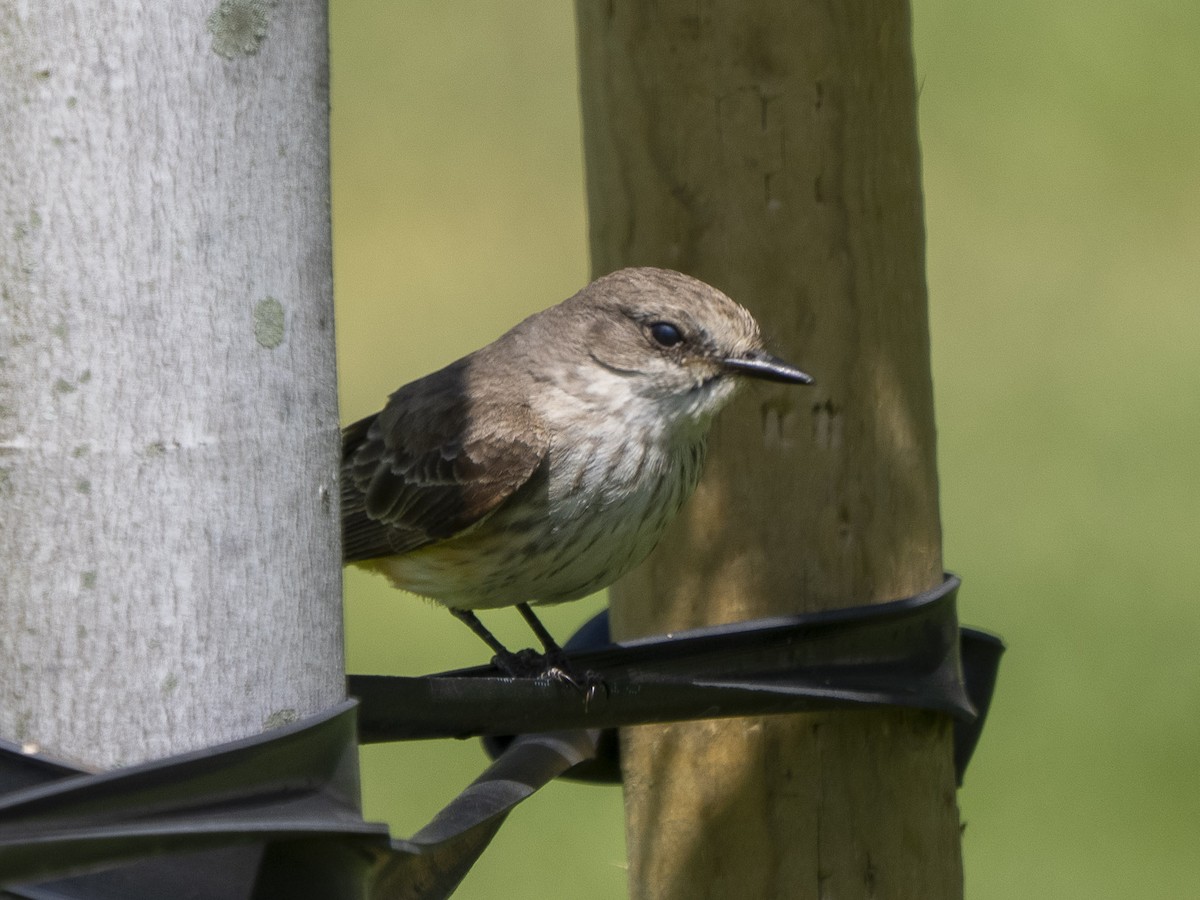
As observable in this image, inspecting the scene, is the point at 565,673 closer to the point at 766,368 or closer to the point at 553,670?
the point at 553,670

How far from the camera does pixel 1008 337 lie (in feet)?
37.9

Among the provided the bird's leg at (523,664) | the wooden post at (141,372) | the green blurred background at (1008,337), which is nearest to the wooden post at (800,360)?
the bird's leg at (523,664)

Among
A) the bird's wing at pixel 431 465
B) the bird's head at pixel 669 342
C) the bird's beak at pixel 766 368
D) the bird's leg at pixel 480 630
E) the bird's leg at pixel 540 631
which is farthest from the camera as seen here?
the bird's leg at pixel 480 630

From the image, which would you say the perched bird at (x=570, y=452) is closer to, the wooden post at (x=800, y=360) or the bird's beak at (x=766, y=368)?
the bird's beak at (x=766, y=368)

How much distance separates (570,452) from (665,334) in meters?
0.35

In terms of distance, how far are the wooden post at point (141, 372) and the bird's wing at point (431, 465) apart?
1852mm

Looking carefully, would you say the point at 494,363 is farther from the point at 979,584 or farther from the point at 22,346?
the point at 979,584

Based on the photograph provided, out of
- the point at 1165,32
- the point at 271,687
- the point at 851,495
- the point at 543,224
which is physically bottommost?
the point at 271,687

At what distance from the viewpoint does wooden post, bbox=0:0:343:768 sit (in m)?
1.92

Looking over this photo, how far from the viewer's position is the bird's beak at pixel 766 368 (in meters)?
3.67

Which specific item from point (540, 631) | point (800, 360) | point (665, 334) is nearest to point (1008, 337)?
point (540, 631)

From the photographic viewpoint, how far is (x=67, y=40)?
1.92 metres

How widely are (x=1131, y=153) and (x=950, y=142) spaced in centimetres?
133

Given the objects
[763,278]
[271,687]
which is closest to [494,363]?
[763,278]
